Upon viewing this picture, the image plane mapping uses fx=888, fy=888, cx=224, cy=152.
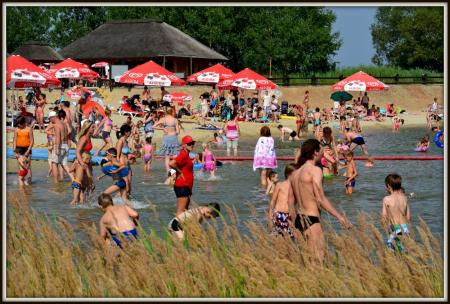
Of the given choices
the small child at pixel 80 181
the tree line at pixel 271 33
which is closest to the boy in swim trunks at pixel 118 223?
the small child at pixel 80 181

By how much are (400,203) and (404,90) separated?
1736 inches

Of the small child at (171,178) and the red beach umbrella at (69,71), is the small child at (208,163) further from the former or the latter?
the red beach umbrella at (69,71)

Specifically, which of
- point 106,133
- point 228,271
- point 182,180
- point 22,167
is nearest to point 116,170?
point 182,180

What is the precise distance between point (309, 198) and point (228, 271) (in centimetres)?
134

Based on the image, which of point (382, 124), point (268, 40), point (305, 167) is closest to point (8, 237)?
point (305, 167)

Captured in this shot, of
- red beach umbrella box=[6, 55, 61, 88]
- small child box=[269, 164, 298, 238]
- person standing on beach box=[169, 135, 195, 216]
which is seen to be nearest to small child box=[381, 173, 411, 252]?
small child box=[269, 164, 298, 238]

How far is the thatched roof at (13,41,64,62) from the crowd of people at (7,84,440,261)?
71.1 feet

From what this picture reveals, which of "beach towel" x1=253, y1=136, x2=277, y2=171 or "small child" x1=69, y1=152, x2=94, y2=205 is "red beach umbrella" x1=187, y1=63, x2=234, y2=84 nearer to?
"beach towel" x1=253, y1=136, x2=277, y2=171

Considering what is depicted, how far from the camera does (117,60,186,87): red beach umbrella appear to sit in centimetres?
3459

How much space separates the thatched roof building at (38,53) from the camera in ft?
188

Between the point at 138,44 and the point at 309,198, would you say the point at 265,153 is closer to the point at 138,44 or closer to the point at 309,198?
the point at 309,198

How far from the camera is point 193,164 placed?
19.1m

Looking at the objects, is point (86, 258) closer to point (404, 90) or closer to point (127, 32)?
point (404, 90)

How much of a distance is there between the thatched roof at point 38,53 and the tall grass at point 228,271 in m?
50.5
